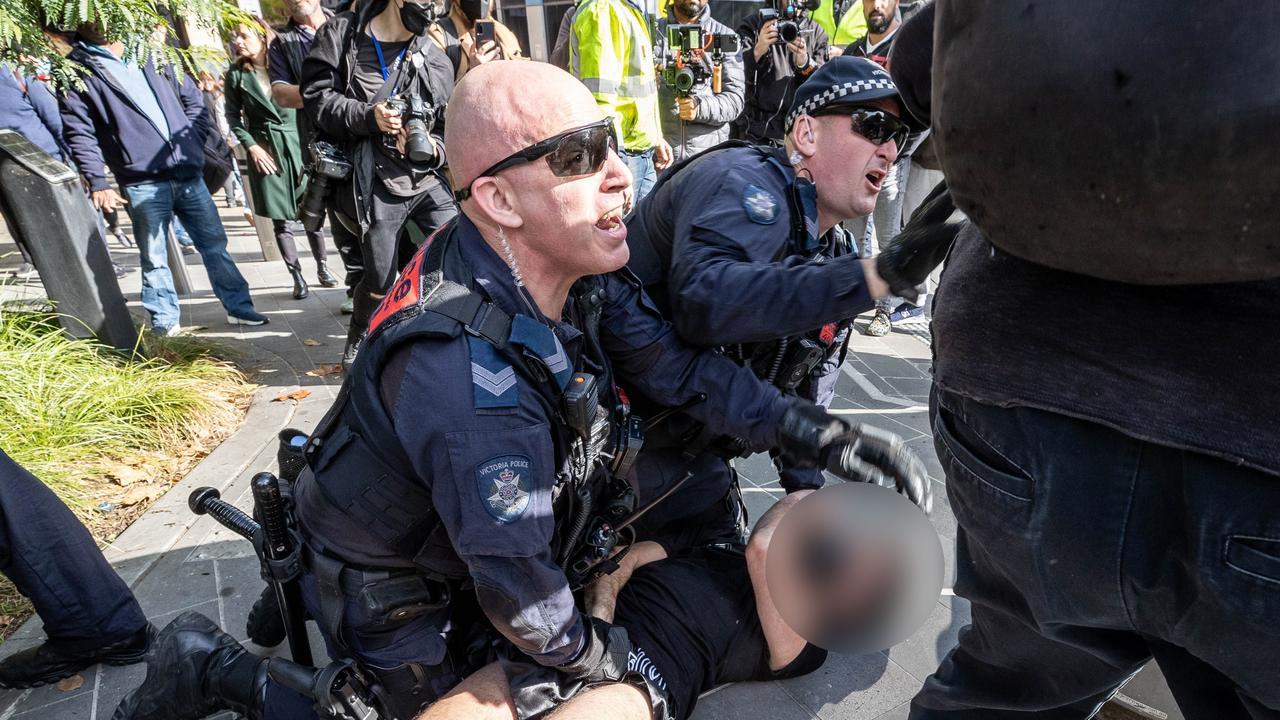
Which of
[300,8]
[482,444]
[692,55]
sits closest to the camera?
[482,444]

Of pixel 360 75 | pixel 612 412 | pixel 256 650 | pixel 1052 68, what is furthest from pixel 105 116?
pixel 1052 68

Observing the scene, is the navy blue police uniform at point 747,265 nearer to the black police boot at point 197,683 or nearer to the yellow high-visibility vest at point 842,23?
the black police boot at point 197,683

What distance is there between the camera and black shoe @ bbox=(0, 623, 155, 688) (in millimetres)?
2082

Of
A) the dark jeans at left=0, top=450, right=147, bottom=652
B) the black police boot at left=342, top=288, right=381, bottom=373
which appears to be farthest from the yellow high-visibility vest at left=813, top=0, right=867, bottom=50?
the dark jeans at left=0, top=450, right=147, bottom=652

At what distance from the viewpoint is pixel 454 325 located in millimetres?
1479

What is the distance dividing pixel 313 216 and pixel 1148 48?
397 cm

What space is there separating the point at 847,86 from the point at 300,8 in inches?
148

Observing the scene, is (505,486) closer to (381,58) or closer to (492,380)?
(492,380)

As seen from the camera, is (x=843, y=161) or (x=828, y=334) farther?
(x=828, y=334)

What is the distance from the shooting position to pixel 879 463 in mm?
1770

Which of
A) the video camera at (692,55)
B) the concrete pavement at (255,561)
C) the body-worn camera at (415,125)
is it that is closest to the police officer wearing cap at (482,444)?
the concrete pavement at (255,561)

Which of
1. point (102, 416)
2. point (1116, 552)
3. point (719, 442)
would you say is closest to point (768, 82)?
point (719, 442)

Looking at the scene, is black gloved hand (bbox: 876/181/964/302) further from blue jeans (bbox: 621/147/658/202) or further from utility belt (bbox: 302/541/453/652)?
blue jeans (bbox: 621/147/658/202)

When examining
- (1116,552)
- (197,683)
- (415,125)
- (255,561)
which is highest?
(415,125)
